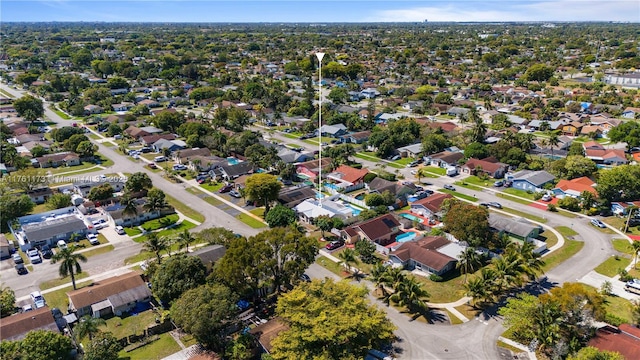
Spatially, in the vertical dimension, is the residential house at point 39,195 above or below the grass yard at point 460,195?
above

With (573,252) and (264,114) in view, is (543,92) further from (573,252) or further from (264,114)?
(573,252)

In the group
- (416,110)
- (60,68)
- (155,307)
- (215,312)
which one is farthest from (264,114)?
(60,68)

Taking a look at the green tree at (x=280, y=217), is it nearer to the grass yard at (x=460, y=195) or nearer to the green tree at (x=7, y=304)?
the grass yard at (x=460, y=195)

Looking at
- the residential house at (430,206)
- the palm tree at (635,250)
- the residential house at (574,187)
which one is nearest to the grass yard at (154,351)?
the residential house at (430,206)

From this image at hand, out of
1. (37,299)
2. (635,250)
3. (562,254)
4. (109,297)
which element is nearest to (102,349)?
(109,297)

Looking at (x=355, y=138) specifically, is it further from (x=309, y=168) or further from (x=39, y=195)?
(x=39, y=195)

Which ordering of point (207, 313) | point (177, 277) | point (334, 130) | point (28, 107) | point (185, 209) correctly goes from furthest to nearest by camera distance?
point (28, 107), point (334, 130), point (185, 209), point (177, 277), point (207, 313)

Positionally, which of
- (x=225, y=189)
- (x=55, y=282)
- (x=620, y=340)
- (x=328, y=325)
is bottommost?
(x=55, y=282)

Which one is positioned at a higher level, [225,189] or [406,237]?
[225,189]
